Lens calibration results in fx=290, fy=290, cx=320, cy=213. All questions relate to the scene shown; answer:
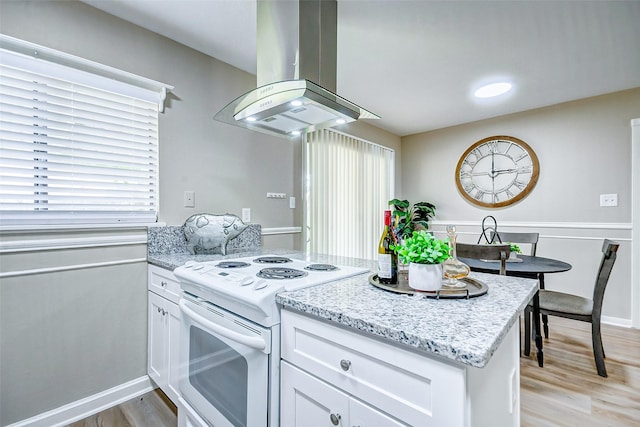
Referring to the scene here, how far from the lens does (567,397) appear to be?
184 centimetres

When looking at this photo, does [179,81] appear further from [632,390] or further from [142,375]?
[632,390]

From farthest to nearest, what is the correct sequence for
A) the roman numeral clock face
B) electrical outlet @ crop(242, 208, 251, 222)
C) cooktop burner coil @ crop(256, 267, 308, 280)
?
1. the roman numeral clock face
2. electrical outlet @ crop(242, 208, 251, 222)
3. cooktop burner coil @ crop(256, 267, 308, 280)

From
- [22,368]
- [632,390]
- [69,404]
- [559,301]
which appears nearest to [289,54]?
[22,368]

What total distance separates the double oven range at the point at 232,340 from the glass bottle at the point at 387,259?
22 centimetres

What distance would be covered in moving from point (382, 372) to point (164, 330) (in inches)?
58.9

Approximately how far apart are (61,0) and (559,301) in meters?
3.88

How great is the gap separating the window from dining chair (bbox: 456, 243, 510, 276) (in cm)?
227

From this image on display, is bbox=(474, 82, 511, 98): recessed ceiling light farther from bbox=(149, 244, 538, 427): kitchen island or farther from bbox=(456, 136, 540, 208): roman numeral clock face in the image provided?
bbox=(149, 244, 538, 427): kitchen island

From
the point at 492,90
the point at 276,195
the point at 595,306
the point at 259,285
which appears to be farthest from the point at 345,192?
the point at 259,285

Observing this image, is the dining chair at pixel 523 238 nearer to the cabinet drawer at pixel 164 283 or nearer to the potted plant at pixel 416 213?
the potted plant at pixel 416 213

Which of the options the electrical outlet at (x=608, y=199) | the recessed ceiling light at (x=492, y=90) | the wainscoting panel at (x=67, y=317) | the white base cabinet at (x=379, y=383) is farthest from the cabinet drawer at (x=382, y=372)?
the electrical outlet at (x=608, y=199)

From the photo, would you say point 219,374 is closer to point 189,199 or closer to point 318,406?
point 318,406

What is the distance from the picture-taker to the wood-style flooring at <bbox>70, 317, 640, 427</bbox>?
5.40ft

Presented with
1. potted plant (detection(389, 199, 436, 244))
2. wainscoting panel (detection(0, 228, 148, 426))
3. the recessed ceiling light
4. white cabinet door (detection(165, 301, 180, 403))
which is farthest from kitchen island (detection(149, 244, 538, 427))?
potted plant (detection(389, 199, 436, 244))
